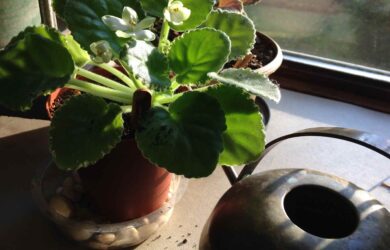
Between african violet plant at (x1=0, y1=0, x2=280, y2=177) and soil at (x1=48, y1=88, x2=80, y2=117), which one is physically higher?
african violet plant at (x1=0, y1=0, x2=280, y2=177)

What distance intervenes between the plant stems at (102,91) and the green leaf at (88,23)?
47 mm

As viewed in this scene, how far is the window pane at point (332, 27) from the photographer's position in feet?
2.90

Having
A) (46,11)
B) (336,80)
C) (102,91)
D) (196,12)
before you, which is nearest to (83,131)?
(102,91)

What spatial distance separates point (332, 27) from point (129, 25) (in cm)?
59

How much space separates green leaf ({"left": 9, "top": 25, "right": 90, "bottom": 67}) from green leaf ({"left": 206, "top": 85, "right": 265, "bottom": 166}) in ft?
0.47

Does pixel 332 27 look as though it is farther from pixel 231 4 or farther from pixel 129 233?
pixel 129 233

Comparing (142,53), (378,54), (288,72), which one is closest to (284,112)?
(288,72)

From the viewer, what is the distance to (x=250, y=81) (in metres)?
0.45

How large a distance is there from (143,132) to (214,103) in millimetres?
72

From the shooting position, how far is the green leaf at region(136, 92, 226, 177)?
0.42 meters

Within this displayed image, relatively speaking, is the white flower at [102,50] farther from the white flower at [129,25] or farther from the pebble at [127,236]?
the pebble at [127,236]

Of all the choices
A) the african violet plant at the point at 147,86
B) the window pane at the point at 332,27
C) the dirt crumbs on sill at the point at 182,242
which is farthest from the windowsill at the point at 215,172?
the african violet plant at the point at 147,86

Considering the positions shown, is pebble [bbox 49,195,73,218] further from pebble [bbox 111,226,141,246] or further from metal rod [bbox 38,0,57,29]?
metal rod [bbox 38,0,57,29]

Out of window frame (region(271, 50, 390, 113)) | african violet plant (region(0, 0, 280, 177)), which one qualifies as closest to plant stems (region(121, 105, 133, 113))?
african violet plant (region(0, 0, 280, 177))
